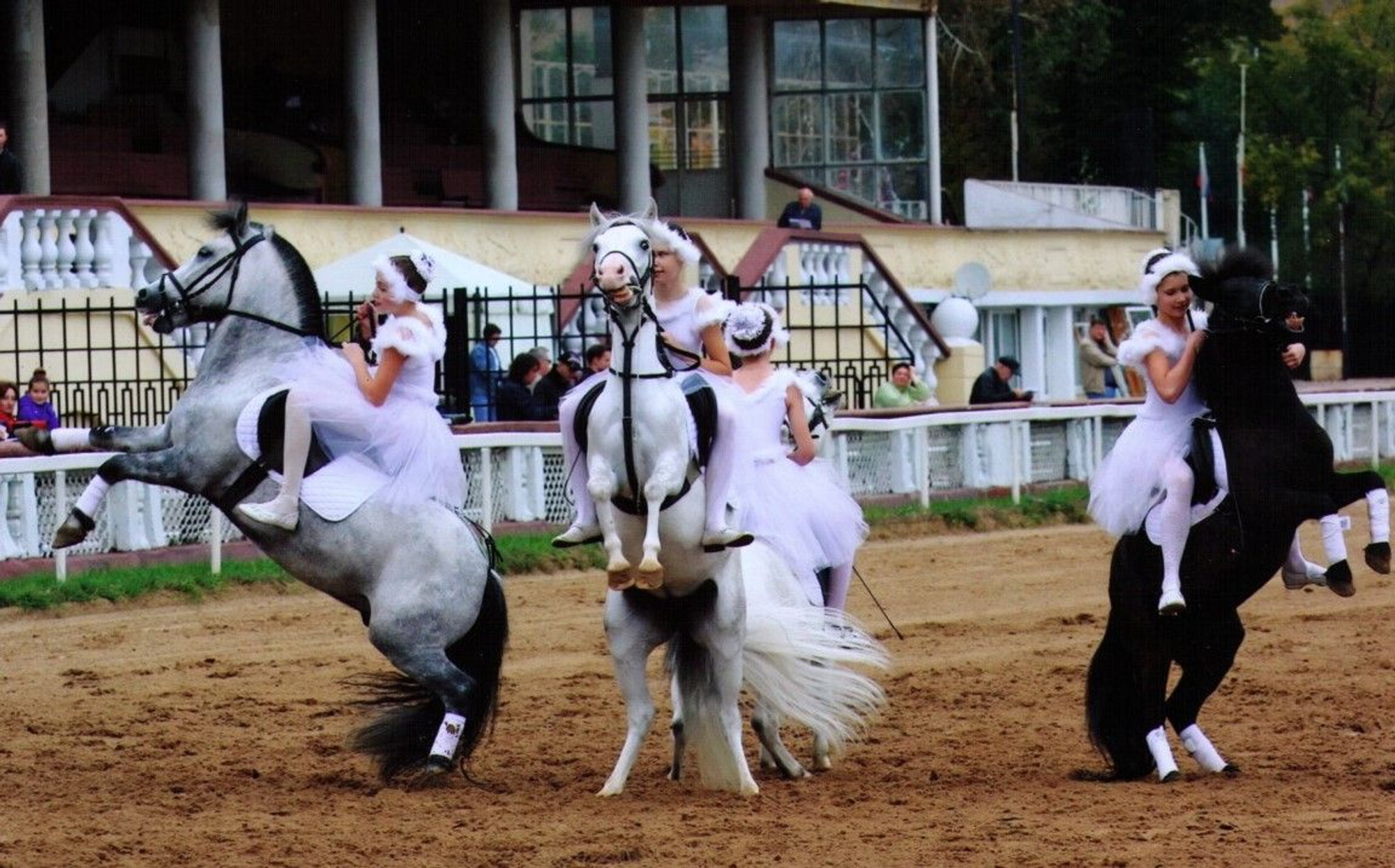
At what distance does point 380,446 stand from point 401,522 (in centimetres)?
37

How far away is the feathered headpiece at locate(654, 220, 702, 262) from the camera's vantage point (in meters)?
11.4

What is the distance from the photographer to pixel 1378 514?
1150cm

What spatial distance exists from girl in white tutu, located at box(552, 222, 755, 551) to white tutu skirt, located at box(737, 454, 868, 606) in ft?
2.56

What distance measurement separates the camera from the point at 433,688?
11.8 metres

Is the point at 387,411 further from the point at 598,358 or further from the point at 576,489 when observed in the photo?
the point at 598,358

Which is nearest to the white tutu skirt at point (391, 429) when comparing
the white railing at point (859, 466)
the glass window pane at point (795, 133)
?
the white railing at point (859, 466)

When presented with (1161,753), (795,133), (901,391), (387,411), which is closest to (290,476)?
(387,411)

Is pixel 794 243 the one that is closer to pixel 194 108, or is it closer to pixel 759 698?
pixel 194 108

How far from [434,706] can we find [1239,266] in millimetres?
3991

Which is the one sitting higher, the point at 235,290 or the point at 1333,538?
the point at 235,290

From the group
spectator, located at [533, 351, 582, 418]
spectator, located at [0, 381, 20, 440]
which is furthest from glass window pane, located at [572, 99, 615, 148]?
spectator, located at [0, 381, 20, 440]

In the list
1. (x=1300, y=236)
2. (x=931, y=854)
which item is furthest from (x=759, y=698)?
(x=1300, y=236)

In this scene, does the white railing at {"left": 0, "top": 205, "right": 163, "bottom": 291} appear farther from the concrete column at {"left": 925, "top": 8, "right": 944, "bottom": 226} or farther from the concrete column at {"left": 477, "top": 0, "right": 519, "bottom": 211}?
the concrete column at {"left": 925, "top": 8, "right": 944, "bottom": 226}

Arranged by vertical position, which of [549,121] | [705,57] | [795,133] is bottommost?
[795,133]
